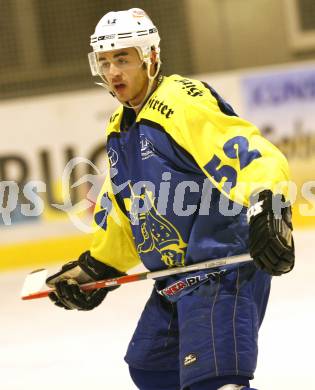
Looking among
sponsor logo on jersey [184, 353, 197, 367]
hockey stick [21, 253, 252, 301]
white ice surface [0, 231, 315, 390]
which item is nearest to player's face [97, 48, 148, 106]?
hockey stick [21, 253, 252, 301]

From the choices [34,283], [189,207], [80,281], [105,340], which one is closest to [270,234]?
[189,207]

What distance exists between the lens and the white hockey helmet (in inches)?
96.7

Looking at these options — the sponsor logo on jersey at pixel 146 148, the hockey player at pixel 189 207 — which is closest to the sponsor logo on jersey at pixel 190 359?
the hockey player at pixel 189 207

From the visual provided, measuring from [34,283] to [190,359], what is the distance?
2.60 ft

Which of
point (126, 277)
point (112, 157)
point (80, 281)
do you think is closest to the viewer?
point (112, 157)

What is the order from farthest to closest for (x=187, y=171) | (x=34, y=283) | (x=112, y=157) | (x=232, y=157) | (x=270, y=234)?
1. (x=34, y=283)
2. (x=112, y=157)
3. (x=187, y=171)
4. (x=232, y=157)
5. (x=270, y=234)

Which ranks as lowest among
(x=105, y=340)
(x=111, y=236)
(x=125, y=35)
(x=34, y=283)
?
(x=105, y=340)

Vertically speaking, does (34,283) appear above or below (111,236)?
below

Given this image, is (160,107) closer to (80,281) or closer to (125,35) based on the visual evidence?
(125,35)

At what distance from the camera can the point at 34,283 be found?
2916 mm

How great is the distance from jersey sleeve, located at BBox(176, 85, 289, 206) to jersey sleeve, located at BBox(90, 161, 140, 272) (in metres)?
0.45

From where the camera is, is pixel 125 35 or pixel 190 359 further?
pixel 125 35

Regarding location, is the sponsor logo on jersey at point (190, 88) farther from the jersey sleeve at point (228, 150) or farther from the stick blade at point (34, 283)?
the stick blade at point (34, 283)

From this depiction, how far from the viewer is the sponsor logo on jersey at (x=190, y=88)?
237 cm
